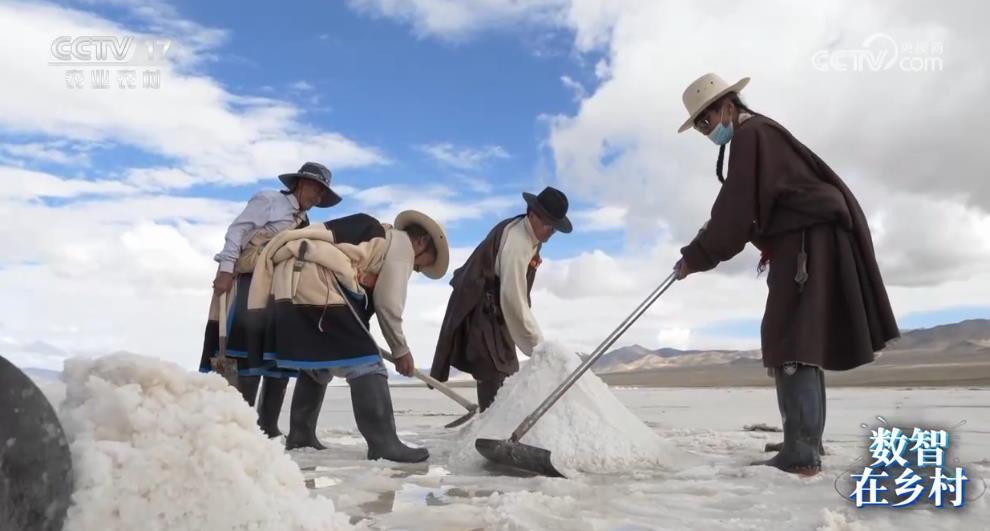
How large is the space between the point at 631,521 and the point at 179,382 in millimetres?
1270

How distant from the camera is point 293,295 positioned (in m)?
3.39

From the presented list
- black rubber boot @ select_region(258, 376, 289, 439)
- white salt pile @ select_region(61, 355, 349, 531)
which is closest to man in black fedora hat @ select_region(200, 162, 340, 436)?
black rubber boot @ select_region(258, 376, 289, 439)

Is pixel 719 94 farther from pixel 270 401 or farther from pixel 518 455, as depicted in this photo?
pixel 270 401

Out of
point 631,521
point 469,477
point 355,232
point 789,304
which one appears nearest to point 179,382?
point 631,521

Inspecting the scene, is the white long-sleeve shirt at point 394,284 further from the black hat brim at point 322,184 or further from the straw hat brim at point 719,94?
the straw hat brim at point 719,94

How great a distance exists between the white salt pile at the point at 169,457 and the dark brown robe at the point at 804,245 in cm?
Answer: 209

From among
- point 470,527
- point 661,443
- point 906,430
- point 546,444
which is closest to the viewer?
point 470,527

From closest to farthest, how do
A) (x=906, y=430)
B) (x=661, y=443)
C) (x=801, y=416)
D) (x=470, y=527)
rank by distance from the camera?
(x=470, y=527) < (x=906, y=430) < (x=801, y=416) < (x=661, y=443)

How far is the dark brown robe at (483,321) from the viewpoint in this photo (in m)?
4.57

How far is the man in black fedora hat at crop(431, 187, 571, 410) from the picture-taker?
4328mm

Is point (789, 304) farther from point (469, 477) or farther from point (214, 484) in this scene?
point (214, 484)

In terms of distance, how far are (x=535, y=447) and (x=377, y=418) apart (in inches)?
30.4

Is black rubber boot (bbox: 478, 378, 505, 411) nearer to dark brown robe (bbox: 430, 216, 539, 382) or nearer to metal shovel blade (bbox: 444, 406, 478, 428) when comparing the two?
dark brown robe (bbox: 430, 216, 539, 382)

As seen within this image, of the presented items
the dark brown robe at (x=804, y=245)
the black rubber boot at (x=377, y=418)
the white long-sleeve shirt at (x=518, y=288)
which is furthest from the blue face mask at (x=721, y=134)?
the black rubber boot at (x=377, y=418)
